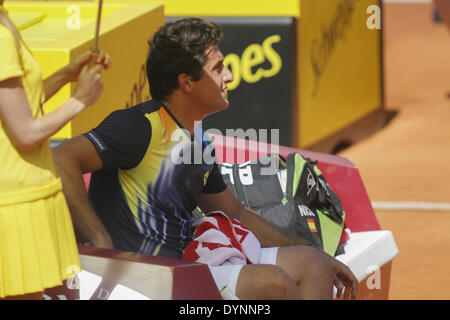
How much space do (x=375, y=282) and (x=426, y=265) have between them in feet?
4.34

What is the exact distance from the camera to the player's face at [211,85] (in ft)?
9.07

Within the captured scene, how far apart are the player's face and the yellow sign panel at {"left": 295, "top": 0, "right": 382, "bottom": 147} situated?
3.67m

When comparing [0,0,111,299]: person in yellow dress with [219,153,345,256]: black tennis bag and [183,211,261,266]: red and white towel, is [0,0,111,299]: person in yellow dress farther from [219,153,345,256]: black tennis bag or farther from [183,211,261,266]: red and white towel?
[219,153,345,256]: black tennis bag

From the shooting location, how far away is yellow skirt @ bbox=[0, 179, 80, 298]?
2168 millimetres

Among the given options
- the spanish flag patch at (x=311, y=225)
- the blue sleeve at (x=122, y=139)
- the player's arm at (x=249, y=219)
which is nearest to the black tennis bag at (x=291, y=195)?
the spanish flag patch at (x=311, y=225)

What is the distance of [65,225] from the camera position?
7.47 ft

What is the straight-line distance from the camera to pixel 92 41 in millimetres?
3898

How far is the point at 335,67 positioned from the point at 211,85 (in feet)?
14.5

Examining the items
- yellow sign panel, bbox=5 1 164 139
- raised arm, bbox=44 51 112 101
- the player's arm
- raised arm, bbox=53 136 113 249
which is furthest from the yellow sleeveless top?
yellow sign panel, bbox=5 1 164 139

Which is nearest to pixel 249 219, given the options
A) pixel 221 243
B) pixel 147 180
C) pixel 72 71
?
pixel 221 243

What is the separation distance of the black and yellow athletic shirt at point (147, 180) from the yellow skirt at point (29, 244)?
0.44 meters

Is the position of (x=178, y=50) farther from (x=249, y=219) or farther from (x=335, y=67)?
(x=335, y=67)

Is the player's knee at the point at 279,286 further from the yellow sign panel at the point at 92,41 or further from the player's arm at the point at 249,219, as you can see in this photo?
the yellow sign panel at the point at 92,41
